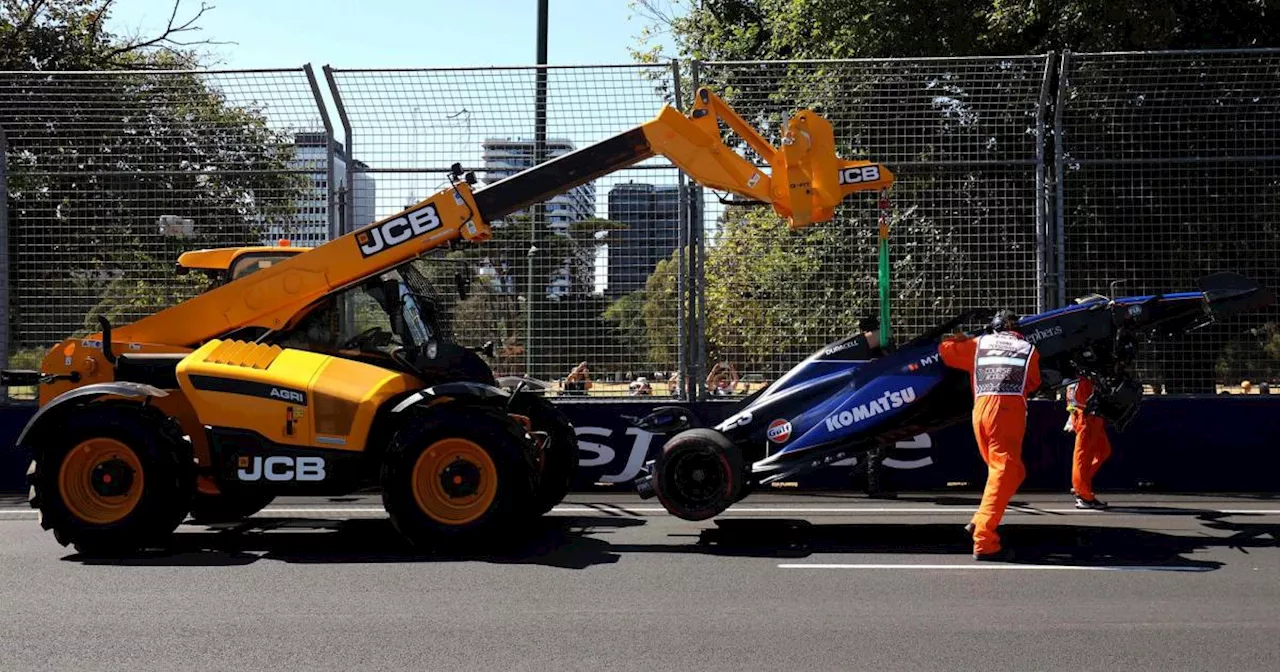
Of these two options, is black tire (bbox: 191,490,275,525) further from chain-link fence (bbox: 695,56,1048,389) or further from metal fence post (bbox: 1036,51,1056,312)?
metal fence post (bbox: 1036,51,1056,312)

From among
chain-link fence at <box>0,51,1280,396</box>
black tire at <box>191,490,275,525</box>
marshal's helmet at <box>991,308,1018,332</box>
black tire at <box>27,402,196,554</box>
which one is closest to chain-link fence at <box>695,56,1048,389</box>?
chain-link fence at <box>0,51,1280,396</box>

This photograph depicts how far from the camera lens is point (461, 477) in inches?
333

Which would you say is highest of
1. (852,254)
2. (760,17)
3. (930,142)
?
(760,17)

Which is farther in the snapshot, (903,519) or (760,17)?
(760,17)

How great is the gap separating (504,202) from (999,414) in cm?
402

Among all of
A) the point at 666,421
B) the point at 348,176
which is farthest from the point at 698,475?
the point at 348,176

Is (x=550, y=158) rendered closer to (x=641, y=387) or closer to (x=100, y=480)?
(x=641, y=387)

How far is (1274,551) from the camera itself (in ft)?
27.8

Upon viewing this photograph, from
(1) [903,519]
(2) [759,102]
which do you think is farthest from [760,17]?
(1) [903,519]

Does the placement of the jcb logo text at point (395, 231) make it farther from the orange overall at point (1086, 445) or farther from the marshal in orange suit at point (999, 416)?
the orange overall at point (1086, 445)

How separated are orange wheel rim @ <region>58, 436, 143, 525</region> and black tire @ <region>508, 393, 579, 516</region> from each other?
2813mm

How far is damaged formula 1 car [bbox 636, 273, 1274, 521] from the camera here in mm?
8961

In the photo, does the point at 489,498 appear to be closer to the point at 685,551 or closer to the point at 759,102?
the point at 685,551

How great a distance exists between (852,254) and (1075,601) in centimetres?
585
